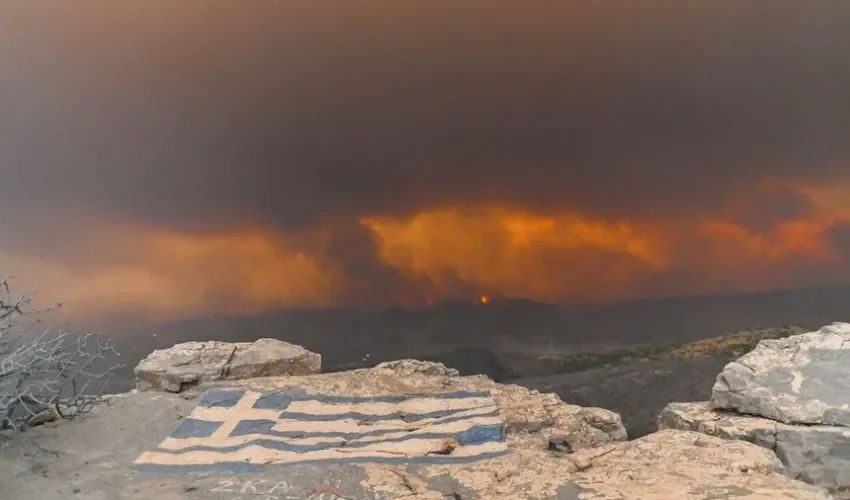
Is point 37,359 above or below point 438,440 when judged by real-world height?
above

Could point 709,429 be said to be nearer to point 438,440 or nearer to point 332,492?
point 438,440

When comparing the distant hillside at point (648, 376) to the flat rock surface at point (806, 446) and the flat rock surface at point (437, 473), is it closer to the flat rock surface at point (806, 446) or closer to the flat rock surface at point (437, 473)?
the flat rock surface at point (806, 446)

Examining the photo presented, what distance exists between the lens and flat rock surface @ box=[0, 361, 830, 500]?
2.87 m

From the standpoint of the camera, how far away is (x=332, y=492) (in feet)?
9.74

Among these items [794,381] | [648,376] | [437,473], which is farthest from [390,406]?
[648,376]

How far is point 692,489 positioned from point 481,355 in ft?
17.8

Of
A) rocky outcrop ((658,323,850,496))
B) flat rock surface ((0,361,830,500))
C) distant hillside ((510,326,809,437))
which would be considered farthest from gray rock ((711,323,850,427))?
distant hillside ((510,326,809,437))

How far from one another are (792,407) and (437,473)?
2588 millimetres

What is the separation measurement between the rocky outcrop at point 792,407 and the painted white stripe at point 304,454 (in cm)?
169

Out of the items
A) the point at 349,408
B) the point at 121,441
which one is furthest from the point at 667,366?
the point at 121,441

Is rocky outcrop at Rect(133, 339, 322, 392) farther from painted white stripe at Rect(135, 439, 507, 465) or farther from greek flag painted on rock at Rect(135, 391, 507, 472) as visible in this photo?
painted white stripe at Rect(135, 439, 507, 465)

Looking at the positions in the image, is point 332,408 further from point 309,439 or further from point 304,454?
point 304,454

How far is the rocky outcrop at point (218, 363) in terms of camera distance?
207 inches

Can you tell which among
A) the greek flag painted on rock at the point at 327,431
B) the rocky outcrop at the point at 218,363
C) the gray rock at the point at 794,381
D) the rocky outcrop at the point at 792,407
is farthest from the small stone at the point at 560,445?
the rocky outcrop at the point at 218,363
